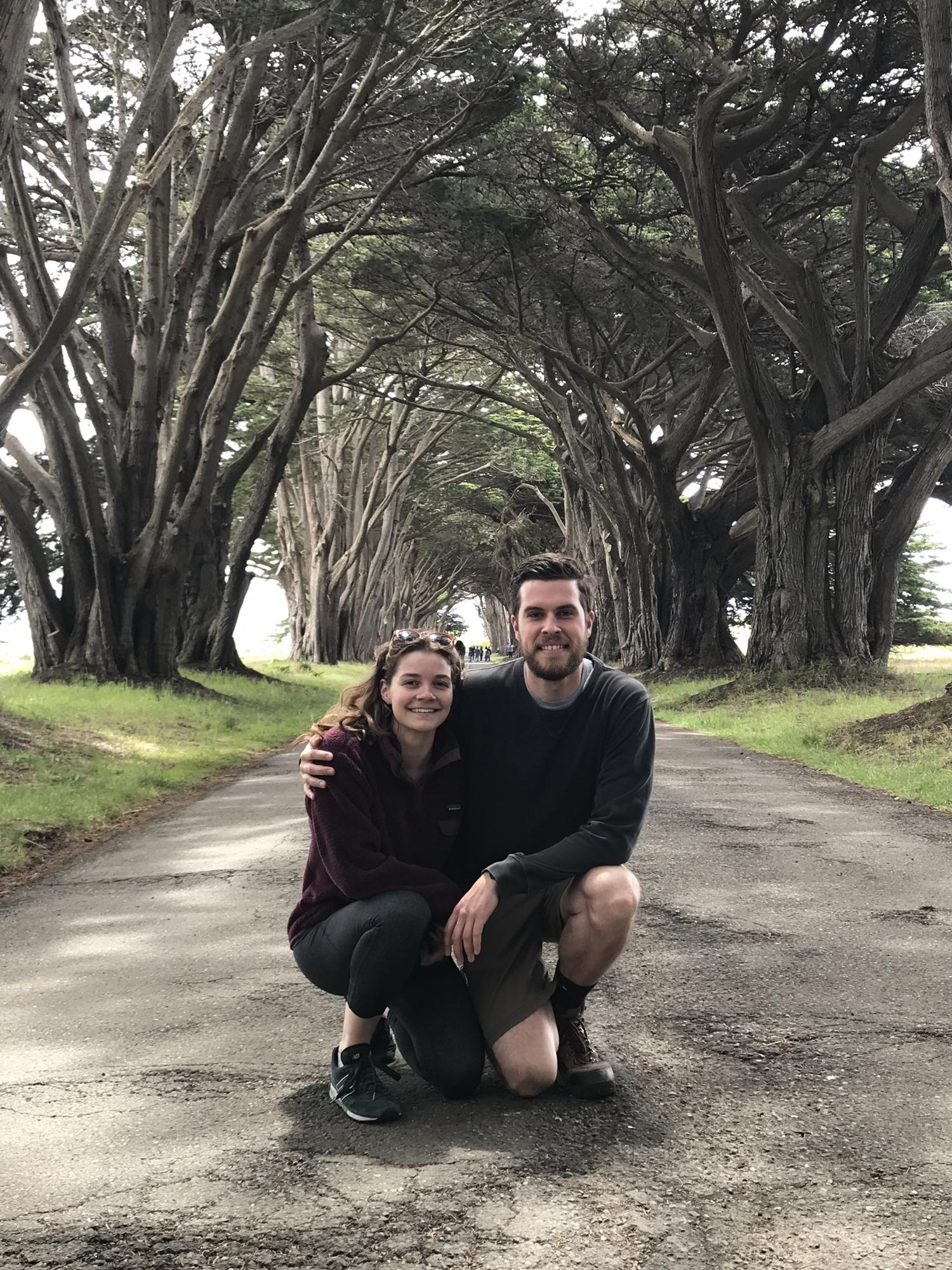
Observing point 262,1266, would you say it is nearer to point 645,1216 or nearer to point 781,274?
point 645,1216

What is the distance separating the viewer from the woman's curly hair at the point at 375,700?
3461 mm

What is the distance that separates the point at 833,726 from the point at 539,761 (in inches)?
382

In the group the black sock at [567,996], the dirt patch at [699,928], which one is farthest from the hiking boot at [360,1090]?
the dirt patch at [699,928]

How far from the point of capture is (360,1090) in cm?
315

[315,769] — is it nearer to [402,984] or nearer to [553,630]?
[402,984]

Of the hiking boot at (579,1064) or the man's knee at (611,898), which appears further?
the man's knee at (611,898)

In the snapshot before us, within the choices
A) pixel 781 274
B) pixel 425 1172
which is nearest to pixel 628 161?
pixel 781 274

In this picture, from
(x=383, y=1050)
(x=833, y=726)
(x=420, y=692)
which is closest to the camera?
(x=420, y=692)

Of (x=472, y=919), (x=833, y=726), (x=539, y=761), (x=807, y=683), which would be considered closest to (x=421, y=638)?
(x=539, y=761)

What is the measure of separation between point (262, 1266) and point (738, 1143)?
45.2 inches

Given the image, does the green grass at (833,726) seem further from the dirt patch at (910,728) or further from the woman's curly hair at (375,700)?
the woman's curly hair at (375,700)

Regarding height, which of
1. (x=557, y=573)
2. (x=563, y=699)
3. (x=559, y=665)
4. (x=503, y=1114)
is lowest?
(x=503, y=1114)

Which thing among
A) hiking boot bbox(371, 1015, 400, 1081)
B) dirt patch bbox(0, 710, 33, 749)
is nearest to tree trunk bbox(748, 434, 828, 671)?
dirt patch bbox(0, 710, 33, 749)

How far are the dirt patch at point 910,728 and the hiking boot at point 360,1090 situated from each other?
802cm
